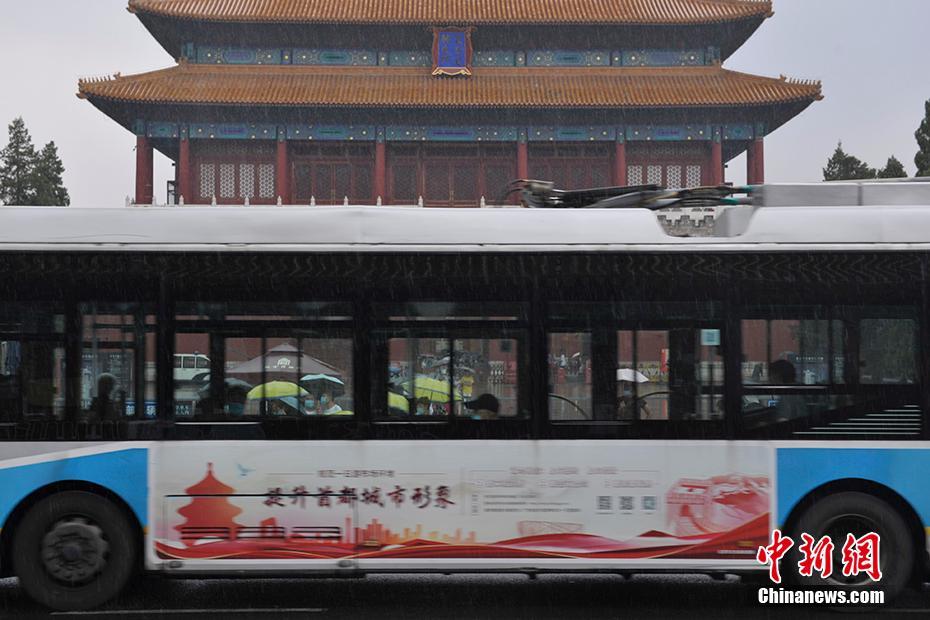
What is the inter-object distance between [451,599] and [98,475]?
2312 mm

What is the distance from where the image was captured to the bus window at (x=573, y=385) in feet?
20.6

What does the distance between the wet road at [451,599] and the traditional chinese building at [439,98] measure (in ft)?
83.9

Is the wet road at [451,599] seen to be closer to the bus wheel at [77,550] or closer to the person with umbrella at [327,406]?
the bus wheel at [77,550]

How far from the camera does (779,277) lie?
251 inches

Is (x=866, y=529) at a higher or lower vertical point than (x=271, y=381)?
lower

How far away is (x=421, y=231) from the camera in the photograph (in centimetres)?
645

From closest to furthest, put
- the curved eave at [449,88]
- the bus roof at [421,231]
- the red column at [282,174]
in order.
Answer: the bus roof at [421,231]
the curved eave at [449,88]
the red column at [282,174]

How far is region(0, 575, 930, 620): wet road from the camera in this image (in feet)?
20.6

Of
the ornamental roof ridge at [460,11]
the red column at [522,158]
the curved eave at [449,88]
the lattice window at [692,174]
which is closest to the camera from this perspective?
the curved eave at [449,88]

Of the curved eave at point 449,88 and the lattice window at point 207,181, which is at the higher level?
the curved eave at point 449,88

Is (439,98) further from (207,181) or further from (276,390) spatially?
(276,390)

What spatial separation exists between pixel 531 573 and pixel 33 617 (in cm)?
295

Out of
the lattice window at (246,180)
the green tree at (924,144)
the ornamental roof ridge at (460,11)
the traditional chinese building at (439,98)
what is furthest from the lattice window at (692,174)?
the lattice window at (246,180)

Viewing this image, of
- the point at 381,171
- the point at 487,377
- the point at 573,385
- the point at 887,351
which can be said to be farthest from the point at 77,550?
the point at 381,171
